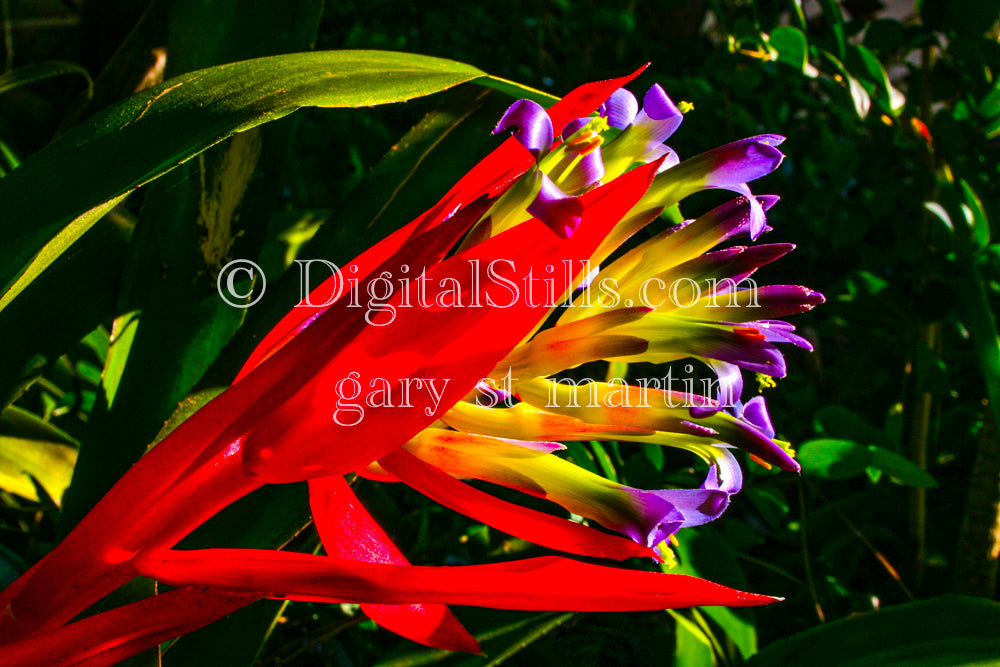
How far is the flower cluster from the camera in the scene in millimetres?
252

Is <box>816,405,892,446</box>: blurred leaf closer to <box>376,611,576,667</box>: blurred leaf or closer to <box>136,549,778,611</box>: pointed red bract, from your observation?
<box>376,611,576,667</box>: blurred leaf

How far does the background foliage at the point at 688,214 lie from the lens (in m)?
0.45

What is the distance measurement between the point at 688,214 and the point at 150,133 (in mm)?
556

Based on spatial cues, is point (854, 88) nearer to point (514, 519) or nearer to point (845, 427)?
point (845, 427)

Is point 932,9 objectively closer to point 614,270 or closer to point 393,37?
point 614,270

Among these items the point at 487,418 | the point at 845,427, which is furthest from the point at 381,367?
the point at 845,427

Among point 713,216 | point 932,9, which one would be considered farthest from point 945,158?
point 713,216

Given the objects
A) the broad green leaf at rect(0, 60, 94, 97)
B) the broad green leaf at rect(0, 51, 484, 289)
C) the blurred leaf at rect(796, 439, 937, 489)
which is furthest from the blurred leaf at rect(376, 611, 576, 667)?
the broad green leaf at rect(0, 60, 94, 97)

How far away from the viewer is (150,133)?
0.91 ft

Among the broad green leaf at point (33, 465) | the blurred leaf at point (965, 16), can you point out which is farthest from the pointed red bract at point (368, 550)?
the blurred leaf at point (965, 16)

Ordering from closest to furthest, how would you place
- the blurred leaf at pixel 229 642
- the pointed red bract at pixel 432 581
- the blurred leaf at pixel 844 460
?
the pointed red bract at pixel 432 581 → the blurred leaf at pixel 229 642 → the blurred leaf at pixel 844 460

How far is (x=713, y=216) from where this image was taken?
0.32m

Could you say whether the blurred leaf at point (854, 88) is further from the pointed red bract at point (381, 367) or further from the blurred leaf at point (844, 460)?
the pointed red bract at point (381, 367)

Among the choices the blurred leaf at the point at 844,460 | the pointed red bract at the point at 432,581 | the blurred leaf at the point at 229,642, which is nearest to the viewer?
the pointed red bract at the point at 432,581
